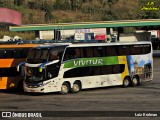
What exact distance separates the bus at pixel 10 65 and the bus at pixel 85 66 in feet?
6.48

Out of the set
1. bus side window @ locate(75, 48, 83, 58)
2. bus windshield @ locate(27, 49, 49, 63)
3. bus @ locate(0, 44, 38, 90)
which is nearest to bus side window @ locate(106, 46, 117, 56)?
bus side window @ locate(75, 48, 83, 58)

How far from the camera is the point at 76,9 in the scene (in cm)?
12625

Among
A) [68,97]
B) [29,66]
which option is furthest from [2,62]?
[68,97]

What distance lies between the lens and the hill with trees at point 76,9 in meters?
108

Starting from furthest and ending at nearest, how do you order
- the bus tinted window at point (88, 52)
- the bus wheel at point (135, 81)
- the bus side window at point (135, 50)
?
the bus wheel at point (135, 81) → the bus side window at point (135, 50) → the bus tinted window at point (88, 52)

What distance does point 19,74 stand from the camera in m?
27.0

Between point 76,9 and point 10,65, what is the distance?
101 meters

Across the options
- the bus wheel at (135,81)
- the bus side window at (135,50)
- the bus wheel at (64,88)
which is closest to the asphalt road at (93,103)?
the bus wheel at (64,88)

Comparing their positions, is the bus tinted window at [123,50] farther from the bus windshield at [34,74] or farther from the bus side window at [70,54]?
the bus windshield at [34,74]

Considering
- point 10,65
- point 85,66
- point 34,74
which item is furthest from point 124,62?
point 10,65

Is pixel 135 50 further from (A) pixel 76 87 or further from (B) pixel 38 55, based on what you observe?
(B) pixel 38 55

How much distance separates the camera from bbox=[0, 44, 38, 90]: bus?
87.9 feet

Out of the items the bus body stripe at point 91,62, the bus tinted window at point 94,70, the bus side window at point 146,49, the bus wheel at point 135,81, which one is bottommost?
the bus wheel at point 135,81

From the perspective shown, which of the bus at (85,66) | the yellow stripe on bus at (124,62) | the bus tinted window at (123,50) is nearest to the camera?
the bus at (85,66)
